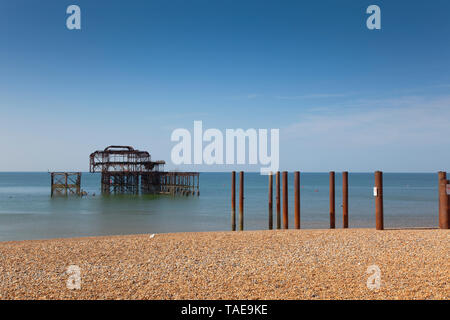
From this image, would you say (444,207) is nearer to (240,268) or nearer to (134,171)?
(240,268)

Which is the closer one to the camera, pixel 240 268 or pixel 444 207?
pixel 240 268

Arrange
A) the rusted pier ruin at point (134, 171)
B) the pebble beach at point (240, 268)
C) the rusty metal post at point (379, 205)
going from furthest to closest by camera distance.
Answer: the rusted pier ruin at point (134, 171) < the rusty metal post at point (379, 205) < the pebble beach at point (240, 268)

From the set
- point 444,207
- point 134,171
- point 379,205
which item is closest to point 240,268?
point 379,205

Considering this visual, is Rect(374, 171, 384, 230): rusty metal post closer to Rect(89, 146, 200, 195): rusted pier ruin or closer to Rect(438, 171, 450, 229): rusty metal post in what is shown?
Rect(438, 171, 450, 229): rusty metal post

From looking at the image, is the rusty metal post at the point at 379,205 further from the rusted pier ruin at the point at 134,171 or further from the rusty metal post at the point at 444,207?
the rusted pier ruin at the point at 134,171

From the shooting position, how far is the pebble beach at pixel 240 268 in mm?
5570

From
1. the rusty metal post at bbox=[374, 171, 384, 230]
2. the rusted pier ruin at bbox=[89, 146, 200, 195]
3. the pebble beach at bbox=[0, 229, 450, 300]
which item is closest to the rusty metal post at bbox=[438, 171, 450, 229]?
the rusty metal post at bbox=[374, 171, 384, 230]

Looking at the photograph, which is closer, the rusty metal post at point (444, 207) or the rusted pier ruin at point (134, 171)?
the rusty metal post at point (444, 207)

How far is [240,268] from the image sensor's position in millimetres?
7047

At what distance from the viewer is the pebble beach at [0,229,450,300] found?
18.3ft

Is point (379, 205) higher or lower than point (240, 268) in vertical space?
higher

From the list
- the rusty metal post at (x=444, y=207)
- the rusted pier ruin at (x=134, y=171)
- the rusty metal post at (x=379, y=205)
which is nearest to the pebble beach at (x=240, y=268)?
the rusty metal post at (x=379, y=205)
